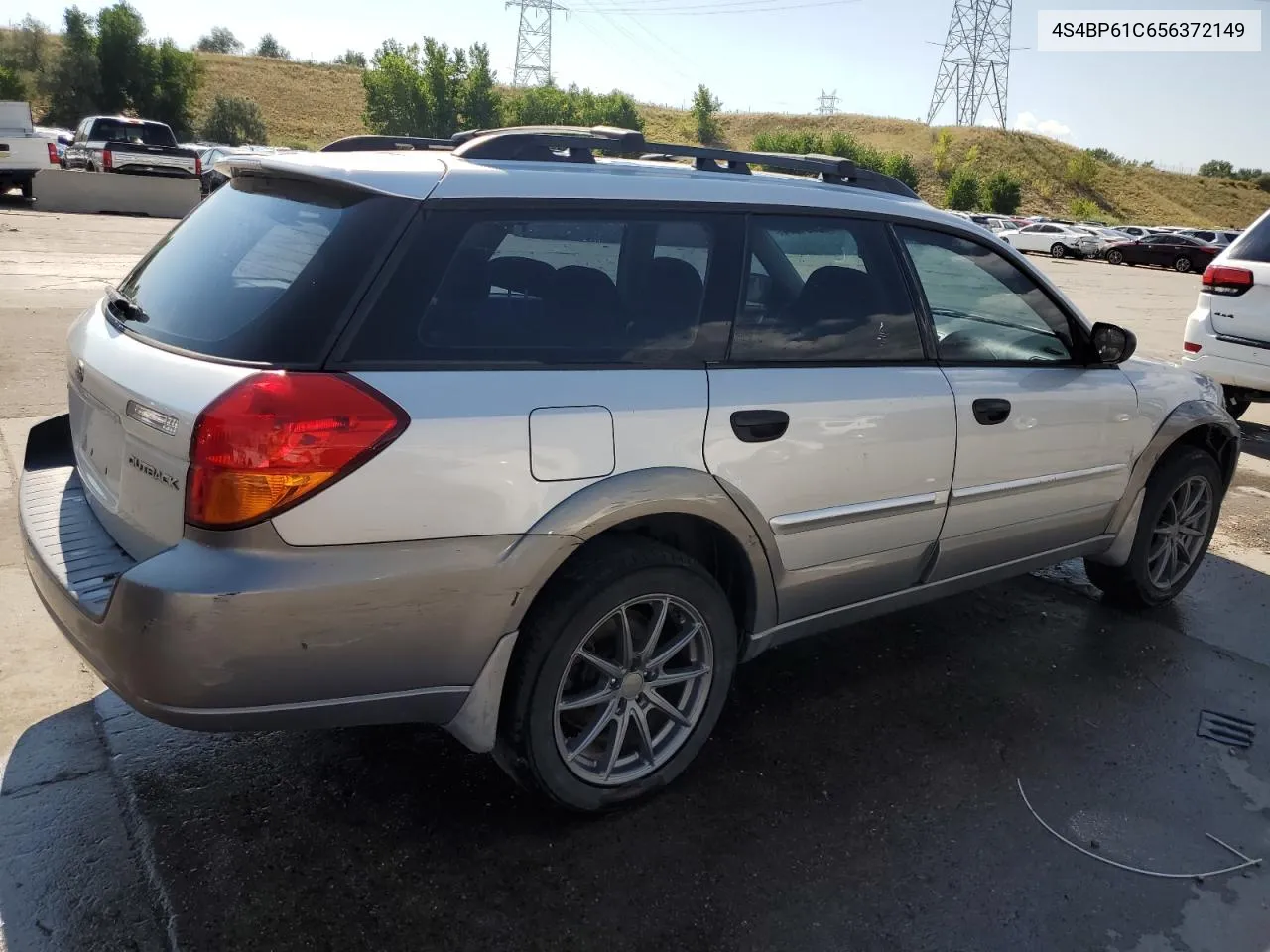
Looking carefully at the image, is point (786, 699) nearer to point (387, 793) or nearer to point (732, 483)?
point (732, 483)

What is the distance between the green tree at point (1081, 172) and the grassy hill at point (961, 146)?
2.39 feet

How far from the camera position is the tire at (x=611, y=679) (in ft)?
8.56

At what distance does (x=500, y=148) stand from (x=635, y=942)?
214cm

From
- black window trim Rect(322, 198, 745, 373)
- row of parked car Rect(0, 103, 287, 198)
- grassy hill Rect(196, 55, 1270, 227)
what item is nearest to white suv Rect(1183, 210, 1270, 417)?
black window trim Rect(322, 198, 745, 373)

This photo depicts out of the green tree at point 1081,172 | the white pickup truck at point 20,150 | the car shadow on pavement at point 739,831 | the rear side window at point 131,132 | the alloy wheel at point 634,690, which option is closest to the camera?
the car shadow on pavement at point 739,831

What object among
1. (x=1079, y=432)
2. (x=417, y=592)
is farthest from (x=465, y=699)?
(x=1079, y=432)

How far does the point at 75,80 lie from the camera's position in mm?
63000

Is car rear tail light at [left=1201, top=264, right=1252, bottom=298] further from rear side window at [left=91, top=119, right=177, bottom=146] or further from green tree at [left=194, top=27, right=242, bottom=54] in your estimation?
green tree at [left=194, top=27, right=242, bottom=54]

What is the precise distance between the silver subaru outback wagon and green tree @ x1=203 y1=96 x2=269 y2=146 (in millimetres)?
71300

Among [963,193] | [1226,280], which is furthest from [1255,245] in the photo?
[963,193]

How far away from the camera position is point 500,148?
2.89m

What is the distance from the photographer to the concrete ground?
96.2 inches

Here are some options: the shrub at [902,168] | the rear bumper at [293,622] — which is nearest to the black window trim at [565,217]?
the rear bumper at [293,622]

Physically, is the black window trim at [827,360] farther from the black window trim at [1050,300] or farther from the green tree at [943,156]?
the green tree at [943,156]
